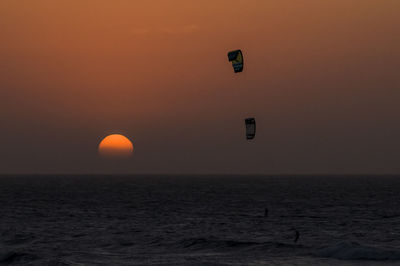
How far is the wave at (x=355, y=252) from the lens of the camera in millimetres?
42500

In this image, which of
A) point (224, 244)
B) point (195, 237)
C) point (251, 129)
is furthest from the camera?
point (195, 237)

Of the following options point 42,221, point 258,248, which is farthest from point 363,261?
point 42,221

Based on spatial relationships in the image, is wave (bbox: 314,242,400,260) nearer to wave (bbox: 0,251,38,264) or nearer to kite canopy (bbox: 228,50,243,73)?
kite canopy (bbox: 228,50,243,73)

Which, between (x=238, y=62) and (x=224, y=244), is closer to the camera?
(x=238, y=62)

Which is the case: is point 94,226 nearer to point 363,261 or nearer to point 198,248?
point 198,248

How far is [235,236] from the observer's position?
177 feet

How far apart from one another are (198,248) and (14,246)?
1474 centimetres

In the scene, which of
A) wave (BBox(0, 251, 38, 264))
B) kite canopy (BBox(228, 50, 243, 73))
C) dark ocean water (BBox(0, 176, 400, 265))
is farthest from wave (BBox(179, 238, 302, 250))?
kite canopy (BBox(228, 50, 243, 73))

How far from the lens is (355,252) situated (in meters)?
43.4

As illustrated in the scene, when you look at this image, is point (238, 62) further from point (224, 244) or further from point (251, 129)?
point (224, 244)

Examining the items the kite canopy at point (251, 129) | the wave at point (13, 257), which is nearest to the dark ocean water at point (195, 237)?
the wave at point (13, 257)

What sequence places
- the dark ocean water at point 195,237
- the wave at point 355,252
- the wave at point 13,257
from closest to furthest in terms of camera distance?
the wave at point 13,257, the dark ocean water at point 195,237, the wave at point 355,252

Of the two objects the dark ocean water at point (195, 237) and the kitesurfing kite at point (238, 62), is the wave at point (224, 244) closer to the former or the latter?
the dark ocean water at point (195, 237)

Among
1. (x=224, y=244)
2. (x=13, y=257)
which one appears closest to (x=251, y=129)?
(x=224, y=244)
